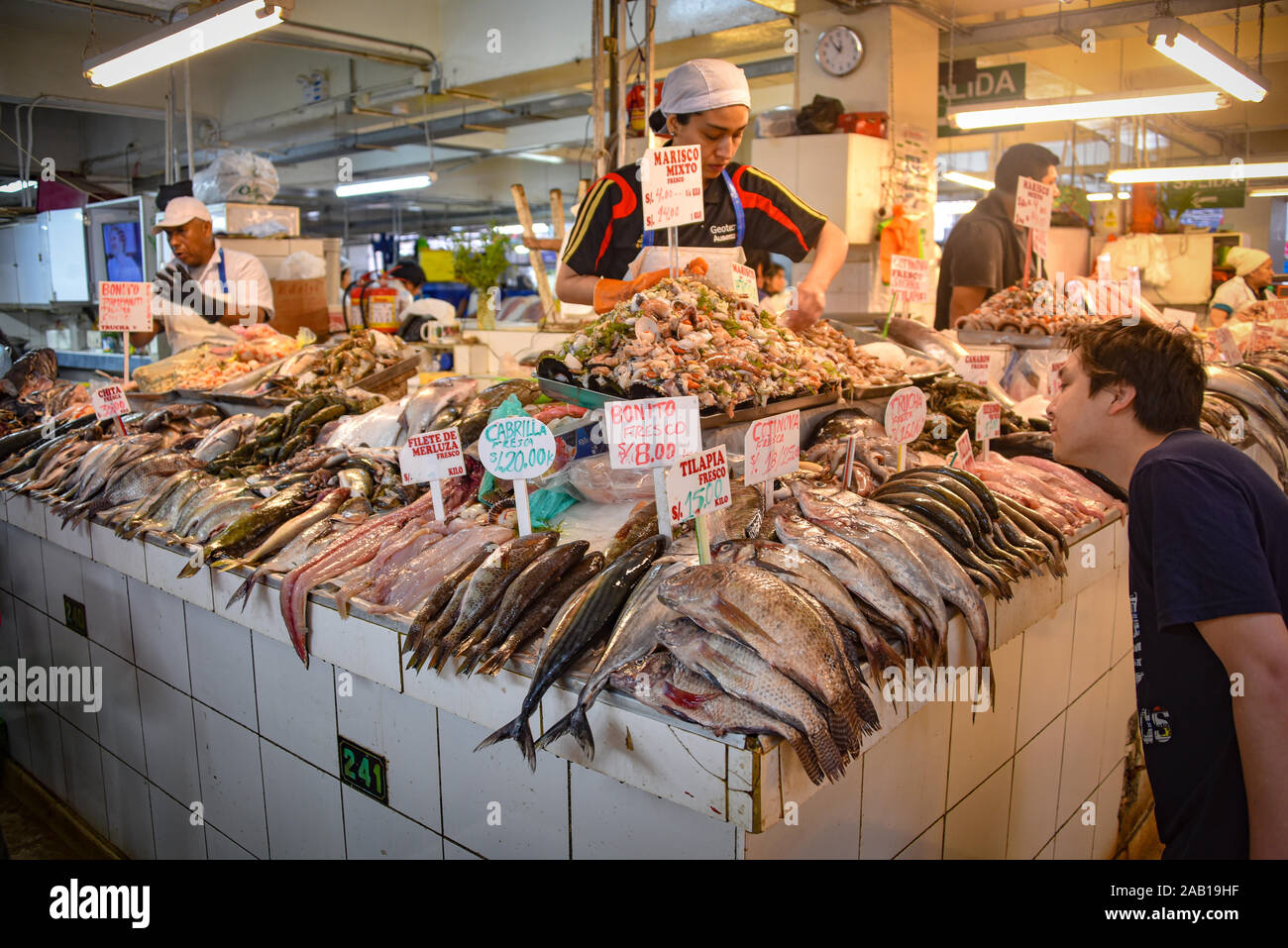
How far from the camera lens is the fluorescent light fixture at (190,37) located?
5.09 m

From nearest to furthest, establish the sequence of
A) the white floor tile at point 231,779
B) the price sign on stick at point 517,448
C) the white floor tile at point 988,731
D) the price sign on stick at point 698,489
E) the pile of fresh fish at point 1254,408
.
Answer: the price sign on stick at point 698,489 → the price sign on stick at point 517,448 → the white floor tile at point 988,731 → the white floor tile at point 231,779 → the pile of fresh fish at point 1254,408

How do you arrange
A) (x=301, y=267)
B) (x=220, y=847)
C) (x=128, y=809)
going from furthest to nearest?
1. (x=301, y=267)
2. (x=128, y=809)
3. (x=220, y=847)

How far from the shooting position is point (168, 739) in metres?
3.48

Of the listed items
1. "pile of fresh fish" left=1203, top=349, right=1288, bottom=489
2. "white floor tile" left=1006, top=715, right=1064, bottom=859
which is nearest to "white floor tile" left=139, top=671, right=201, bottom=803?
"white floor tile" left=1006, top=715, right=1064, bottom=859

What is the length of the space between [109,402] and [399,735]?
254cm

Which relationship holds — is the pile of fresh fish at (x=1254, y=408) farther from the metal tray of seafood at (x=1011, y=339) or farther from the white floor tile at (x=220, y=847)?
the white floor tile at (x=220, y=847)

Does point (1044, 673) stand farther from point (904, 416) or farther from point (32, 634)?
point (32, 634)

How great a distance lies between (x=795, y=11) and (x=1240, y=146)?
1549 centimetres

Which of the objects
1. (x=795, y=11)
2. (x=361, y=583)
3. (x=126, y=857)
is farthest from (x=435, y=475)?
(x=795, y=11)

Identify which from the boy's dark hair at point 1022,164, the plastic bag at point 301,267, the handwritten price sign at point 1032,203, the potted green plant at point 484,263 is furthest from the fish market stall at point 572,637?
the potted green plant at point 484,263

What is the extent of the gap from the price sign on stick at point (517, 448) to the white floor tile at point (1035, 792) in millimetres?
1849

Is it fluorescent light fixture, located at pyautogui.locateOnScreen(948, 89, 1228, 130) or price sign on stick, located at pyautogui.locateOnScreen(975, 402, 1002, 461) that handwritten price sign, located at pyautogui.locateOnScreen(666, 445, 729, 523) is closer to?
price sign on stick, located at pyautogui.locateOnScreen(975, 402, 1002, 461)

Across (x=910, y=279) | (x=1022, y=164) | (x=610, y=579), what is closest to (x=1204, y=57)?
(x=1022, y=164)
